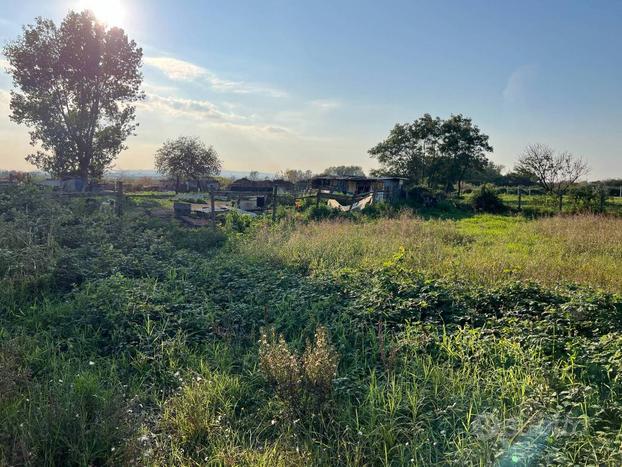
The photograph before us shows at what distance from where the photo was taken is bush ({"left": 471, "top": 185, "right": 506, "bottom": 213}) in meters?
21.5

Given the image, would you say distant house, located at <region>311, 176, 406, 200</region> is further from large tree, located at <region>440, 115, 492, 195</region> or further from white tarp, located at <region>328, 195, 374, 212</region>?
large tree, located at <region>440, 115, 492, 195</region>

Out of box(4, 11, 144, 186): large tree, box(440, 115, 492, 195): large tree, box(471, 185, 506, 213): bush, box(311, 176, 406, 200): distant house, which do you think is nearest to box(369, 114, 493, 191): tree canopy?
box(440, 115, 492, 195): large tree

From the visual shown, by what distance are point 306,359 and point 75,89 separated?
3162 cm

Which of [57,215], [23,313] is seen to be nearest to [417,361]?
[23,313]

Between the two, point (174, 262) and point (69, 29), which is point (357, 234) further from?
point (69, 29)

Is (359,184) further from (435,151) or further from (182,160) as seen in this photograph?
(182,160)

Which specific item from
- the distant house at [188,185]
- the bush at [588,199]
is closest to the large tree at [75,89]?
the distant house at [188,185]

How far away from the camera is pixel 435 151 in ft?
133

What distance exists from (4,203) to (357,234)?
9.45 meters

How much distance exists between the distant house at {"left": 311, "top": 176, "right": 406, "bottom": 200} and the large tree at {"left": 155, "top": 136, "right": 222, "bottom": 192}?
734 inches

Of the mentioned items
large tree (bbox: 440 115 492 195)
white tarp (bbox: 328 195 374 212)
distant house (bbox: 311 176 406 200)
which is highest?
large tree (bbox: 440 115 492 195)

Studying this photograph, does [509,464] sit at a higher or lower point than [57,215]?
lower

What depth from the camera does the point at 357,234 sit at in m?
10.2

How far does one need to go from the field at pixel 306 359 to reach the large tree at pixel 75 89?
81.2ft
